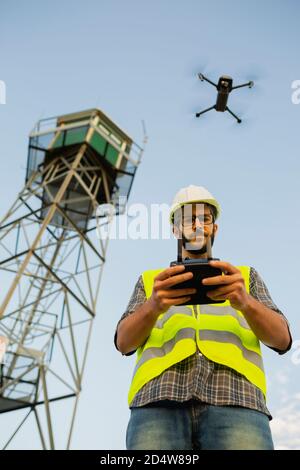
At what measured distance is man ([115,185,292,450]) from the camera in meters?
2.09

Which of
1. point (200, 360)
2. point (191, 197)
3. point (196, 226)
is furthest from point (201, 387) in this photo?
point (191, 197)

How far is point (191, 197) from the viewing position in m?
2.81

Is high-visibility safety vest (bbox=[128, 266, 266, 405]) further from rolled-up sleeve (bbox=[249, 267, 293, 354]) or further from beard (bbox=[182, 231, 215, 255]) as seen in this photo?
beard (bbox=[182, 231, 215, 255])

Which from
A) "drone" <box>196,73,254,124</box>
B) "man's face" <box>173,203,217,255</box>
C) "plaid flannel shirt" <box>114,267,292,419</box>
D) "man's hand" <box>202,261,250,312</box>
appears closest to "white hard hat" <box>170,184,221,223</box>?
"man's face" <box>173,203,217,255</box>

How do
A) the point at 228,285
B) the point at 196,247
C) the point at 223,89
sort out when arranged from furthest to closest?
the point at 223,89, the point at 196,247, the point at 228,285

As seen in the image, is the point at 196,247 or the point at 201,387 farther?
the point at 196,247

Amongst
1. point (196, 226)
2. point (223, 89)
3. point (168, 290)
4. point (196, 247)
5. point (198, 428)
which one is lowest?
point (198, 428)

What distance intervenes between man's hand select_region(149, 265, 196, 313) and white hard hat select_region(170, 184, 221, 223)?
0.78 m

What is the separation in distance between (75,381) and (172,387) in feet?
31.0

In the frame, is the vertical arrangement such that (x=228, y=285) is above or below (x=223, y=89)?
below

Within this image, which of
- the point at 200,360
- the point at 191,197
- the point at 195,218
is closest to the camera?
the point at 200,360

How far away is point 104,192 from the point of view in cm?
1494

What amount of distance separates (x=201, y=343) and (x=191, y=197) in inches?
36.3

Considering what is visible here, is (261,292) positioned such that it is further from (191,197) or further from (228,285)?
(191,197)
